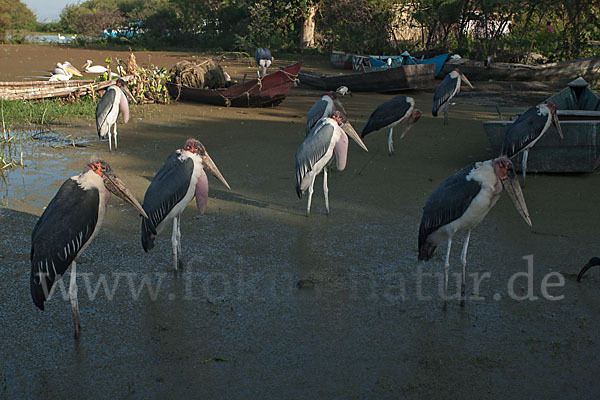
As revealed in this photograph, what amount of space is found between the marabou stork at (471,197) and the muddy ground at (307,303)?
0.65 m

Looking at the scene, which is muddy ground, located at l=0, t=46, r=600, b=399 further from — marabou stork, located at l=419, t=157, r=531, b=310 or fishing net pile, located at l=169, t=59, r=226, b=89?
fishing net pile, located at l=169, t=59, r=226, b=89

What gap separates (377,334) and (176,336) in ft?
4.60

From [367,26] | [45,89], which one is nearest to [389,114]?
[45,89]

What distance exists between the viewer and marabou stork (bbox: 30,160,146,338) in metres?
3.93

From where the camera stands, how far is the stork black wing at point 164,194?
5164mm

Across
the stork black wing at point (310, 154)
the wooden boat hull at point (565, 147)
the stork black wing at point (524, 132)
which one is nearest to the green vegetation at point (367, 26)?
the wooden boat hull at point (565, 147)

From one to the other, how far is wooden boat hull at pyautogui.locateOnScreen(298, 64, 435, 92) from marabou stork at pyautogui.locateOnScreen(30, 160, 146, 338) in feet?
42.7

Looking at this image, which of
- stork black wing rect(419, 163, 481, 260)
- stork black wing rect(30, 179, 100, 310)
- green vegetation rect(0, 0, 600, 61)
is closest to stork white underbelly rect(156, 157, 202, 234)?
stork black wing rect(30, 179, 100, 310)

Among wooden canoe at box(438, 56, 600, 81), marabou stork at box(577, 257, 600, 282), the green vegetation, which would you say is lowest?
marabou stork at box(577, 257, 600, 282)

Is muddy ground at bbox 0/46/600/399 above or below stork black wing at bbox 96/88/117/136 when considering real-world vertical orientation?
below

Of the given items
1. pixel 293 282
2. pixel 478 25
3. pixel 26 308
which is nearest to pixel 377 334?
pixel 293 282

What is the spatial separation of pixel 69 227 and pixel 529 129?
5520 millimetres

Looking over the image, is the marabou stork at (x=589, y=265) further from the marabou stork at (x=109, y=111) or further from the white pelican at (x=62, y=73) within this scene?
the white pelican at (x=62, y=73)

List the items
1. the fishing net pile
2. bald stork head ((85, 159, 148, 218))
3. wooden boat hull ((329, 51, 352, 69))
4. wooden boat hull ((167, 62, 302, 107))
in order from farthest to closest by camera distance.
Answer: wooden boat hull ((329, 51, 352, 69)) → the fishing net pile → wooden boat hull ((167, 62, 302, 107)) → bald stork head ((85, 159, 148, 218))
